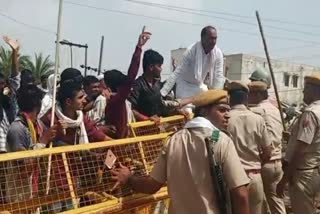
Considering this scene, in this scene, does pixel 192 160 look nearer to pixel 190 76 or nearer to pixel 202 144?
pixel 202 144

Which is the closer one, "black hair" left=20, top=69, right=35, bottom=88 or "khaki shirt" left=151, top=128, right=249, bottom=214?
"khaki shirt" left=151, top=128, right=249, bottom=214

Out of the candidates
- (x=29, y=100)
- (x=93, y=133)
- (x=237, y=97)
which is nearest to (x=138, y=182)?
(x=93, y=133)

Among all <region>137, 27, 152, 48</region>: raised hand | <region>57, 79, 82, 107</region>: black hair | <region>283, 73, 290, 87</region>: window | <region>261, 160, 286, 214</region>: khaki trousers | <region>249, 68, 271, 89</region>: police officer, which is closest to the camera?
<region>57, 79, 82, 107</region>: black hair

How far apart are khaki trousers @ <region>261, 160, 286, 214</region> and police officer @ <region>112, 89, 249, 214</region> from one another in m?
3.09

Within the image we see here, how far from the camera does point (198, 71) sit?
734cm

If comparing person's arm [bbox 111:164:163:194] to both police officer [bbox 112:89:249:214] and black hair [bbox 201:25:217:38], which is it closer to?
police officer [bbox 112:89:249:214]

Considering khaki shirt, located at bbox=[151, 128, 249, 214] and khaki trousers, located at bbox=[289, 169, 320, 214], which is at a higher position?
khaki shirt, located at bbox=[151, 128, 249, 214]

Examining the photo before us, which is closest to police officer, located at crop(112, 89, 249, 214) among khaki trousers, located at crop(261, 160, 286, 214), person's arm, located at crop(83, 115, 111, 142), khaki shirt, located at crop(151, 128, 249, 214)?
khaki shirt, located at crop(151, 128, 249, 214)

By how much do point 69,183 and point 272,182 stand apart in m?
3.23

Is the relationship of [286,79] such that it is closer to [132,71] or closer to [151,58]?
[151,58]

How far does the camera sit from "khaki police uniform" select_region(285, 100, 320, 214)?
5.54m

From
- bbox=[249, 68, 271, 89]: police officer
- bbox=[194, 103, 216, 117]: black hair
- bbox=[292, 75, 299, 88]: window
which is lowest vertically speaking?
bbox=[292, 75, 299, 88]: window

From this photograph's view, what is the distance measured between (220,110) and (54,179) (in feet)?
4.64

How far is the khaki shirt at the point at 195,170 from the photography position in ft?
11.3
